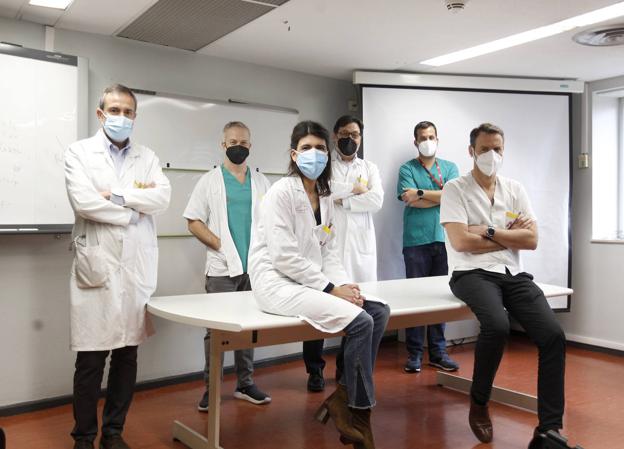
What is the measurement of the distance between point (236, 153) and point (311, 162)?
995 mm

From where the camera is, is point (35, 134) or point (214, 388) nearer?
point (214, 388)

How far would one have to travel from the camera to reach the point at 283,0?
317 cm

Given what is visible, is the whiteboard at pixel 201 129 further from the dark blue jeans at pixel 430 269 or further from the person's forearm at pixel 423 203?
the dark blue jeans at pixel 430 269

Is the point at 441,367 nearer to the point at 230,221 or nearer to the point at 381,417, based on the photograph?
the point at 381,417

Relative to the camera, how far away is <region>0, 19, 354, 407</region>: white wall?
11.4ft

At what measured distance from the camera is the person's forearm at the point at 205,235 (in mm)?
3584

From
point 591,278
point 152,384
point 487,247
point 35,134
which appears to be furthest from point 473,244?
point 591,278

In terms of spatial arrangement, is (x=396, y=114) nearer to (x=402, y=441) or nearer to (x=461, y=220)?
(x=461, y=220)

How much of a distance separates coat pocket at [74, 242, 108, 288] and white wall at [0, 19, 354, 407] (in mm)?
1038

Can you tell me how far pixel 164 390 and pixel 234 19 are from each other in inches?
94.9

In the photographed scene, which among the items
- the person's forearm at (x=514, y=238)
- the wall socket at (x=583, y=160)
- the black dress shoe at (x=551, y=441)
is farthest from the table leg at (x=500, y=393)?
the wall socket at (x=583, y=160)

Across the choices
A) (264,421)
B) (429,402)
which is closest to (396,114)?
(429,402)

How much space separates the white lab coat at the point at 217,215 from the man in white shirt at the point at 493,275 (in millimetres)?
1238

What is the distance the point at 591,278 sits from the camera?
519 centimetres
